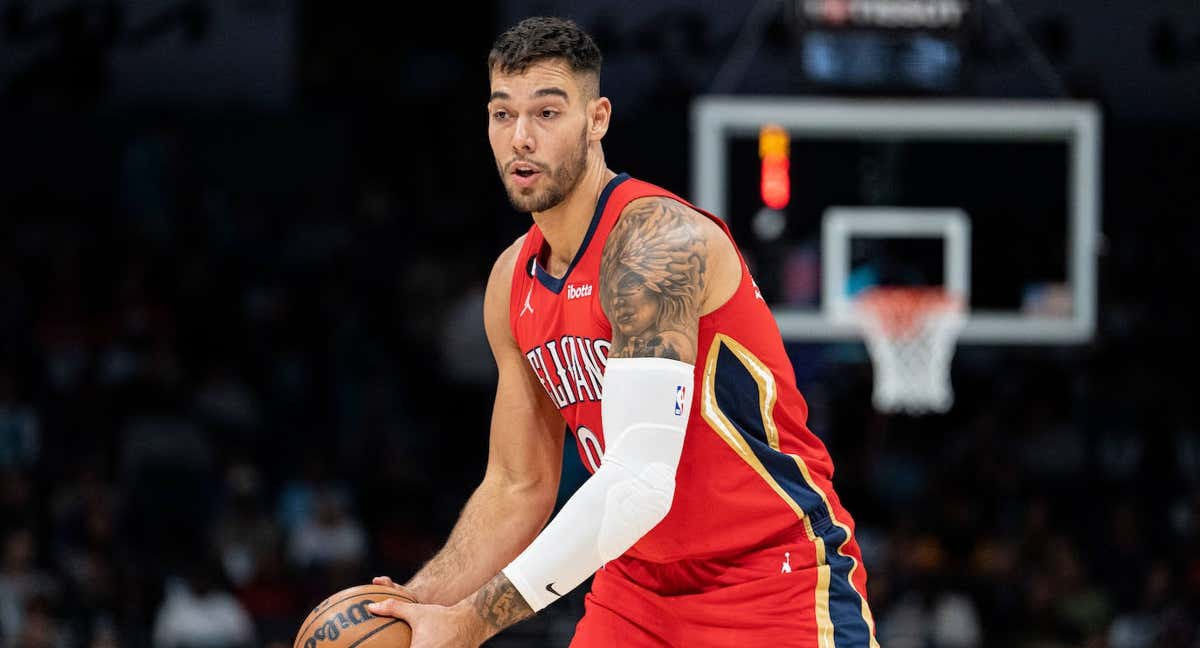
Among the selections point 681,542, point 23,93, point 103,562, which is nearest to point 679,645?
point 681,542

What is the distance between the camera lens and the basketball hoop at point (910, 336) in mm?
9648

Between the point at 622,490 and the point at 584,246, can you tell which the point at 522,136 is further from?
the point at 622,490

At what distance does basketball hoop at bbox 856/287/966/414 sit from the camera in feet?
31.7

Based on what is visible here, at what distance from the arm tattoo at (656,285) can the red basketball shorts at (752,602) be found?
596 mm

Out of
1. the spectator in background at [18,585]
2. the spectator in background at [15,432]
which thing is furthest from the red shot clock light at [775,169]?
the spectator in background at [15,432]

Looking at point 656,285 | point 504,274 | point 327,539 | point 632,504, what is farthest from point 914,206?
point 632,504

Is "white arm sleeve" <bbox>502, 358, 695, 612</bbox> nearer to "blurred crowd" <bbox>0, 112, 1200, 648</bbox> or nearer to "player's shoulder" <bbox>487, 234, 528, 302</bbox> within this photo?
"player's shoulder" <bbox>487, 234, 528, 302</bbox>

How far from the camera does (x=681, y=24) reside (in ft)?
43.2

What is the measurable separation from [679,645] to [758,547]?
11.6 inches

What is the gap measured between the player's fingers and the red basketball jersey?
22.6 inches

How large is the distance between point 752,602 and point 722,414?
17.3 inches

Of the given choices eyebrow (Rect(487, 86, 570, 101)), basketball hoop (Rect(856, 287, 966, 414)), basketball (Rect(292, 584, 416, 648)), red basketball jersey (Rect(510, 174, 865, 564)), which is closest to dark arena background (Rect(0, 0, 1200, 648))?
basketball hoop (Rect(856, 287, 966, 414))

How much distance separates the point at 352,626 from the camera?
353 cm

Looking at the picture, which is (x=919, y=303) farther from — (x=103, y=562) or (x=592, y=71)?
(x=592, y=71)
